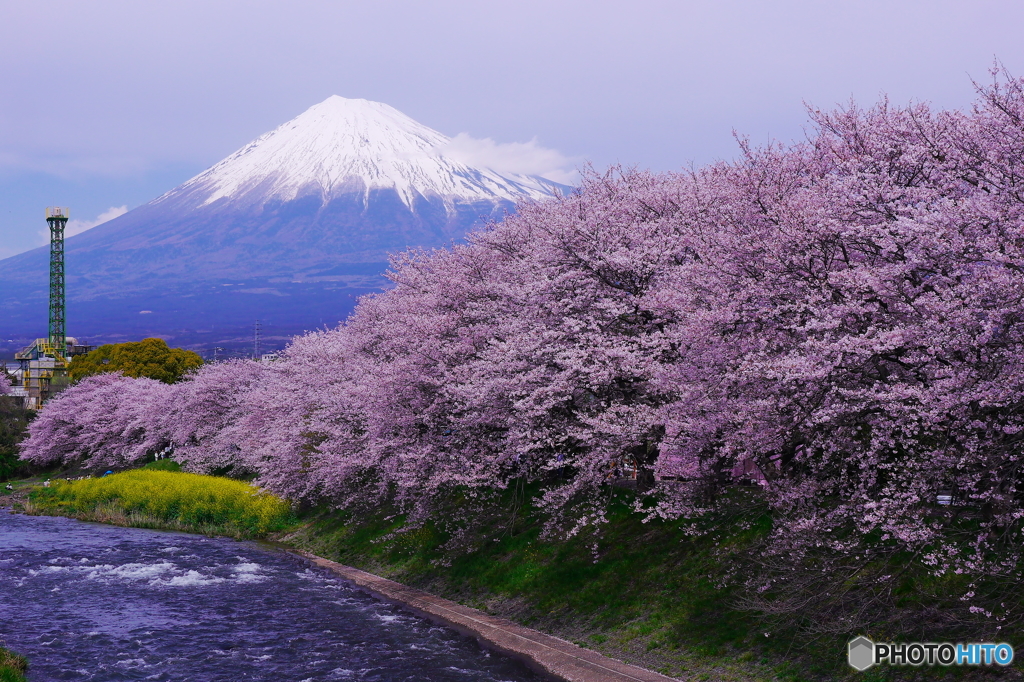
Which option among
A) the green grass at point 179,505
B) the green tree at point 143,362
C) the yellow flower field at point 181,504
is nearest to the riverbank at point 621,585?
the green grass at point 179,505

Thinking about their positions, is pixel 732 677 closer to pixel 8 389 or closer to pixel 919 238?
pixel 919 238

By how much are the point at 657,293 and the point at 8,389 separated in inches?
4692

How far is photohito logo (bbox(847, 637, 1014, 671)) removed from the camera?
55.5 ft

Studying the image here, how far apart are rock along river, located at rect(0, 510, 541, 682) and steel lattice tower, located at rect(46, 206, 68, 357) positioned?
4055 inches

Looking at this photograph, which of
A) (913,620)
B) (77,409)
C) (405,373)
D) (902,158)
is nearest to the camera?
(913,620)

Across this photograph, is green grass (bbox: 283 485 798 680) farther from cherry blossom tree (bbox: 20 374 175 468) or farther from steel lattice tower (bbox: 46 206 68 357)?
steel lattice tower (bbox: 46 206 68 357)

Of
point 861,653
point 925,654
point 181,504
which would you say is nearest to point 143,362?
point 181,504

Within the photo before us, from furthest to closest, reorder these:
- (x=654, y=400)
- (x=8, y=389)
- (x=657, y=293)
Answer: (x=8, y=389) < (x=654, y=400) < (x=657, y=293)

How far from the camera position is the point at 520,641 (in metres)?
25.8

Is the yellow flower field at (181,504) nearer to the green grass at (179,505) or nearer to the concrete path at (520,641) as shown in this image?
the green grass at (179,505)

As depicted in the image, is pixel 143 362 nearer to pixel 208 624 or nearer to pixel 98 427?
pixel 98 427

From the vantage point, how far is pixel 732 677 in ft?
66.9

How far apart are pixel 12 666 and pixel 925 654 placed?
21.8 metres

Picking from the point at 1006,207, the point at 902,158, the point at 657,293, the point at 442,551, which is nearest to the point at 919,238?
the point at 1006,207
